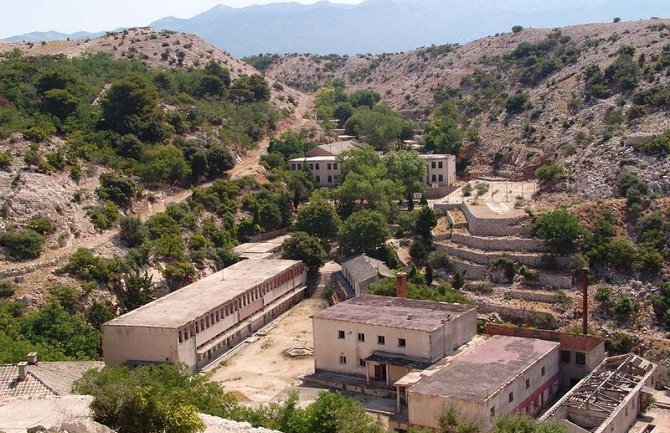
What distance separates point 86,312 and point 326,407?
20851 mm

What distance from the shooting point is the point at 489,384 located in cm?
3191

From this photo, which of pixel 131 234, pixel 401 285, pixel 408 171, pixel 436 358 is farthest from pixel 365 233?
pixel 436 358

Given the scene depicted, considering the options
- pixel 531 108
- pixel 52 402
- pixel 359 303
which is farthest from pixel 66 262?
pixel 531 108

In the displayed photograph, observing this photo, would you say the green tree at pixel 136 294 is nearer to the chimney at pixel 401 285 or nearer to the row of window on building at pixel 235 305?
the row of window on building at pixel 235 305

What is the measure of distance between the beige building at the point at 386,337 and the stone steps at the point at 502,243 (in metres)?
13.1

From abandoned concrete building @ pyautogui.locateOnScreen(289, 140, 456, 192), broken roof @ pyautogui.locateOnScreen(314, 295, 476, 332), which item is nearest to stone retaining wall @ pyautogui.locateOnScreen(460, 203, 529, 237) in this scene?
broken roof @ pyautogui.locateOnScreen(314, 295, 476, 332)

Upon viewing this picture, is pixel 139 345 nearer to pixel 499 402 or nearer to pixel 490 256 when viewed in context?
pixel 499 402

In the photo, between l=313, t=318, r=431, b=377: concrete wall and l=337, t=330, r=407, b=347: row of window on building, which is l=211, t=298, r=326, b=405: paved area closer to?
l=313, t=318, r=431, b=377: concrete wall

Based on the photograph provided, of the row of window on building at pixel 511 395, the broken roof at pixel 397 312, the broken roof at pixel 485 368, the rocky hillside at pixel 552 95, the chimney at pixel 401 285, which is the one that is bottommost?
the row of window on building at pixel 511 395

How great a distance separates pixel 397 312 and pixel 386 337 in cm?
235

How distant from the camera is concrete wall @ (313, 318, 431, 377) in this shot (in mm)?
36875

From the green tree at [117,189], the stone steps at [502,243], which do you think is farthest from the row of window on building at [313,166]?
the stone steps at [502,243]

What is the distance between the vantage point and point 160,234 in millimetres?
53844

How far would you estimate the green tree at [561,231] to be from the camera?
49.9m
